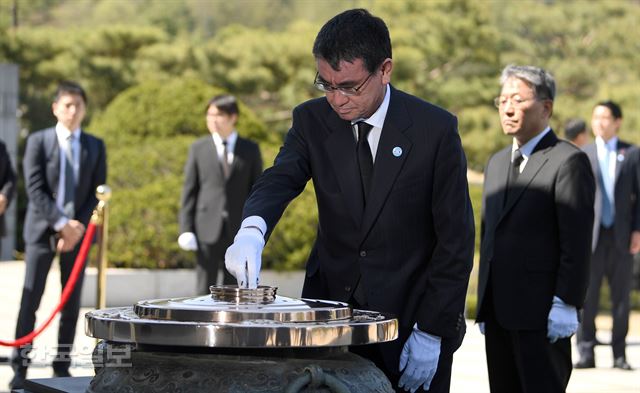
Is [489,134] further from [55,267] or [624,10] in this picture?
[55,267]

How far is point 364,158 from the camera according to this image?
3730 mm

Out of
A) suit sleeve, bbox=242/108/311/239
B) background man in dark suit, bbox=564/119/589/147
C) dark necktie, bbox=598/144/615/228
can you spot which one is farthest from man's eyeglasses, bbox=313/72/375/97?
background man in dark suit, bbox=564/119/589/147

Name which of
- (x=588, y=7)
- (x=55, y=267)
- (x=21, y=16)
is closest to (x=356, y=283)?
(x=55, y=267)

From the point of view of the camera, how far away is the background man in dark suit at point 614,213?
950cm

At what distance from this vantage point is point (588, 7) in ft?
97.2

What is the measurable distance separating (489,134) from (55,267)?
11.7 meters

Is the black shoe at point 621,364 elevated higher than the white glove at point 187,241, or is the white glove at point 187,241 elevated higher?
the white glove at point 187,241

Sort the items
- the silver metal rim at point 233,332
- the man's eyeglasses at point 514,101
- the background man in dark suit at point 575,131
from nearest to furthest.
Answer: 1. the silver metal rim at point 233,332
2. the man's eyeglasses at point 514,101
3. the background man in dark suit at point 575,131

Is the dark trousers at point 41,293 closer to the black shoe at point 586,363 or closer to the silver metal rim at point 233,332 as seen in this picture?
the black shoe at point 586,363

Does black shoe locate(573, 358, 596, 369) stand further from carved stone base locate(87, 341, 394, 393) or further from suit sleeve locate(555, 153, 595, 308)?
carved stone base locate(87, 341, 394, 393)

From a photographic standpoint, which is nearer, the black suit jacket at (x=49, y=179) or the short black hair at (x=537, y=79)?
the short black hair at (x=537, y=79)

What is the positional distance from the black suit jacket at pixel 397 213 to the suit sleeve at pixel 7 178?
15.0 ft

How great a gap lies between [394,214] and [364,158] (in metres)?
0.20

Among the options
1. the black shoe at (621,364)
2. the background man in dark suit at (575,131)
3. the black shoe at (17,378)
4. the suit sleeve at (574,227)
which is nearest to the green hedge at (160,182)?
the background man in dark suit at (575,131)
